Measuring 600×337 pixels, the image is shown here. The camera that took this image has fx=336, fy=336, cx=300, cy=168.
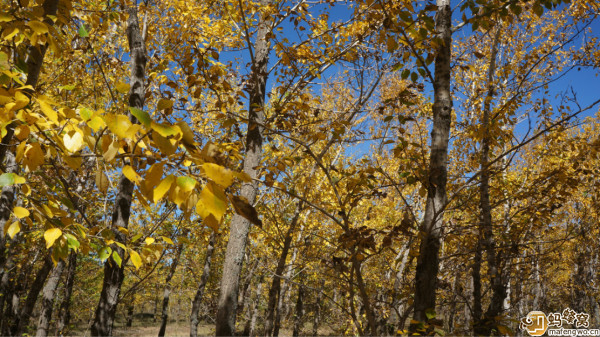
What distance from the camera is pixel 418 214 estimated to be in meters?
11.4

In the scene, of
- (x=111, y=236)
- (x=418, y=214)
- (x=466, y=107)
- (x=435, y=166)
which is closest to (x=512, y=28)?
(x=466, y=107)

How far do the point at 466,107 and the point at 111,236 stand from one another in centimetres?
634

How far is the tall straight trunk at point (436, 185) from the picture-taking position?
7.19 feet

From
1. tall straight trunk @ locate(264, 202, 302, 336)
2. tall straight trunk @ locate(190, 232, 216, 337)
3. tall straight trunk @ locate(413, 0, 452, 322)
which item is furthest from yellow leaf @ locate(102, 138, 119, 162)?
tall straight trunk @ locate(190, 232, 216, 337)

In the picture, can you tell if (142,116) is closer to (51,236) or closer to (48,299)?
(51,236)

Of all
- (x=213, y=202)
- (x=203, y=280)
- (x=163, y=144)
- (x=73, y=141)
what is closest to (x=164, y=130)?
(x=163, y=144)

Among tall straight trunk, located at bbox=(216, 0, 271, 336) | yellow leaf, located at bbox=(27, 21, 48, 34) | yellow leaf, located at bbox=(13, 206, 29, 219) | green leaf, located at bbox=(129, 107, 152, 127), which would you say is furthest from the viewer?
tall straight trunk, located at bbox=(216, 0, 271, 336)

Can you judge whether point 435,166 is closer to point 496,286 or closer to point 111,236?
point 111,236

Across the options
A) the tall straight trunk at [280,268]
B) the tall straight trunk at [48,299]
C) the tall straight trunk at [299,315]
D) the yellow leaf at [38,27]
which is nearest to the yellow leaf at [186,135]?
the yellow leaf at [38,27]

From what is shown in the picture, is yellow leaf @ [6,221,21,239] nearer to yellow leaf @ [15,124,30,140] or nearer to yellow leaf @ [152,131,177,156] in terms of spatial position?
yellow leaf @ [15,124,30,140]

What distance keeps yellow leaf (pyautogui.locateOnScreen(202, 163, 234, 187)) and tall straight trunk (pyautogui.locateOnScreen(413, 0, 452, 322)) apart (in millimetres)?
1662

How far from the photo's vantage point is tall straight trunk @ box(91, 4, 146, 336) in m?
3.06

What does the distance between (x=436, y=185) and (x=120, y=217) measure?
9.30ft

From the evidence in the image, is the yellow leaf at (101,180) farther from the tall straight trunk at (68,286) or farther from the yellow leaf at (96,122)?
the tall straight trunk at (68,286)
